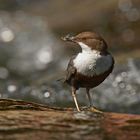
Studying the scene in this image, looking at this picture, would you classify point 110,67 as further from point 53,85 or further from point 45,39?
point 45,39

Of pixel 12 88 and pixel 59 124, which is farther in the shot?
pixel 12 88

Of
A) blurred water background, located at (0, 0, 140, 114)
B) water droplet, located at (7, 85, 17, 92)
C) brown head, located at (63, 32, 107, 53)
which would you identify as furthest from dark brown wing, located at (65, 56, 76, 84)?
water droplet, located at (7, 85, 17, 92)

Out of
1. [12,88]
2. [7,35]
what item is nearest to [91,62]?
[12,88]

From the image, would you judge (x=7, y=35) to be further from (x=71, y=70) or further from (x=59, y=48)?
(x=71, y=70)

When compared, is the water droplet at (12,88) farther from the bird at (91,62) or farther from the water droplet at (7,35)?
the bird at (91,62)

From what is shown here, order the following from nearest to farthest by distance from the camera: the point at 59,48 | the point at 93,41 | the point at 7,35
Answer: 1. the point at 93,41
2. the point at 59,48
3. the point at 7,35

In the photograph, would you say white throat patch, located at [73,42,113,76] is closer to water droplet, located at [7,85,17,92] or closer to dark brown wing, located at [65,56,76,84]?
dark brown wing, located at [65,56,76,84]

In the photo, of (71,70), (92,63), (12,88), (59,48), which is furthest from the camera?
(59,48)
